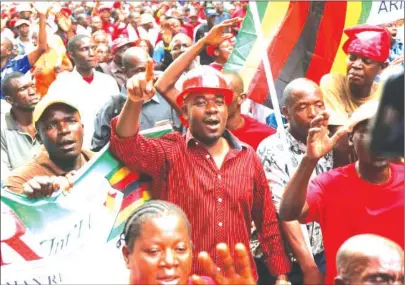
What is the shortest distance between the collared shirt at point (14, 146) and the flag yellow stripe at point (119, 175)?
60.6 inches

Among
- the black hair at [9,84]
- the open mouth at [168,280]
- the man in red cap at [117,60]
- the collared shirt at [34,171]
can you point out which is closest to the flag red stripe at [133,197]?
the collared shirt at [34,171]

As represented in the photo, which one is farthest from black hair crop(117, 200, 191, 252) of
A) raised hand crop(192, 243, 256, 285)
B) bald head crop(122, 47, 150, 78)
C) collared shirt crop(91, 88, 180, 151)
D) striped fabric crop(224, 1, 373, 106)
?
bald head crop(122, 47, 150, 78)

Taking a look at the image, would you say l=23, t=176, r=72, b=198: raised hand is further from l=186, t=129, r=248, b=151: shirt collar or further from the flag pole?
the flag pole

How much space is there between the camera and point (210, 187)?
4051 mm

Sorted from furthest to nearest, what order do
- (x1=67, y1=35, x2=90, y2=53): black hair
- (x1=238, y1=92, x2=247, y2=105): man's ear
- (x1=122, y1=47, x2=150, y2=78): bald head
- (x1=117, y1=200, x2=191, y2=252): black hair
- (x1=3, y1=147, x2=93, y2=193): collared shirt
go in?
(x1=67, y1=35, x2=90, y2=53): black hair → (x1=122, y1=47, x2=150, y2=78): bald head → (x1=238, y1=92, x2=247, y2=105): man's ear → (x1=3, y1=147, x2=93, y2=193): collared shirt → (x1=117, y1=200, x2=191, y2=252): black hair

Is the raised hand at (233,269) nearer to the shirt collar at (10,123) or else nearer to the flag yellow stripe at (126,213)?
the flag yellow stripe at (126,213)

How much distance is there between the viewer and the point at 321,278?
4.15m

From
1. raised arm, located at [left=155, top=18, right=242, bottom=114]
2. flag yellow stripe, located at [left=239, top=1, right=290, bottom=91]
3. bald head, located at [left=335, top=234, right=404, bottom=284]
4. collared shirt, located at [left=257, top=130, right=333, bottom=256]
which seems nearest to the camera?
bald head, located at [left=335, top=234, right=404, bottom=284]

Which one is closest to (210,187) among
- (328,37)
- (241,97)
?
(241,97)

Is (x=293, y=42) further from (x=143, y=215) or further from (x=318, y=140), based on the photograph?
Result: (x=143, y=215)

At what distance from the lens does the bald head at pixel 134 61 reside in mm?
6492

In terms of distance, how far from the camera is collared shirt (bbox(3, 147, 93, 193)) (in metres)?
4.03

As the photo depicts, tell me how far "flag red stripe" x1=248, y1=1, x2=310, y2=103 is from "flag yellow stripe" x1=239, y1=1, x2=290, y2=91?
3cm

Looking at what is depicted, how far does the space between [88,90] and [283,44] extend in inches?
82.3
